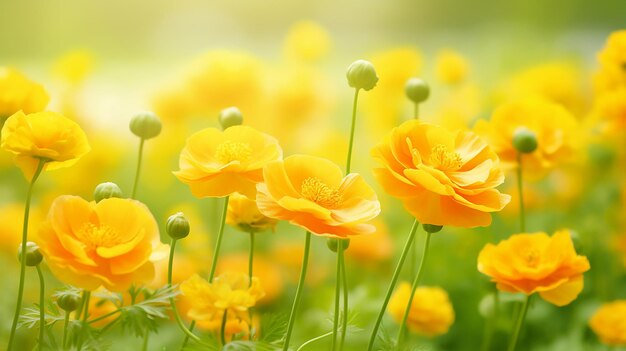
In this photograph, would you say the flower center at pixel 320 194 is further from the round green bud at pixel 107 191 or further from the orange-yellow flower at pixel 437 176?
the round green bud at pixel 107 191

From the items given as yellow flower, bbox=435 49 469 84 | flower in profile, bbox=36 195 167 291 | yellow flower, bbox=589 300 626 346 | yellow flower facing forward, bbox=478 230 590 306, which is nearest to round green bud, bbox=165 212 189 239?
flower in profile, bbox=36 195 167 291

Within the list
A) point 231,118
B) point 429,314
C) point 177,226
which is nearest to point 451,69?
point 429,314

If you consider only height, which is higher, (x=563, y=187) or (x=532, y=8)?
(x=532, y=8)

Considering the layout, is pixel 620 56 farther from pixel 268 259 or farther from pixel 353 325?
pixel 268 259

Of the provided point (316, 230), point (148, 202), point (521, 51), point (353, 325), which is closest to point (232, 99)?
point (148, 202)

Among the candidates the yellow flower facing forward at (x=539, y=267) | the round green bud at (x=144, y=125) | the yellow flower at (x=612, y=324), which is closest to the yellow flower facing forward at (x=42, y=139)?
the round green bud at (x=144, y=125)

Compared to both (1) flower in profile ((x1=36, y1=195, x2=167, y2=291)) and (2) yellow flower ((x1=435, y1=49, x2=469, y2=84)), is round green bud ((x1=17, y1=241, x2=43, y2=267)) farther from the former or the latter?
(2) yellow flower ((x1=435, y1=49, x2=469, y2=84))

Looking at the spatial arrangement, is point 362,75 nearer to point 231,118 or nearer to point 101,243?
point 231,118
